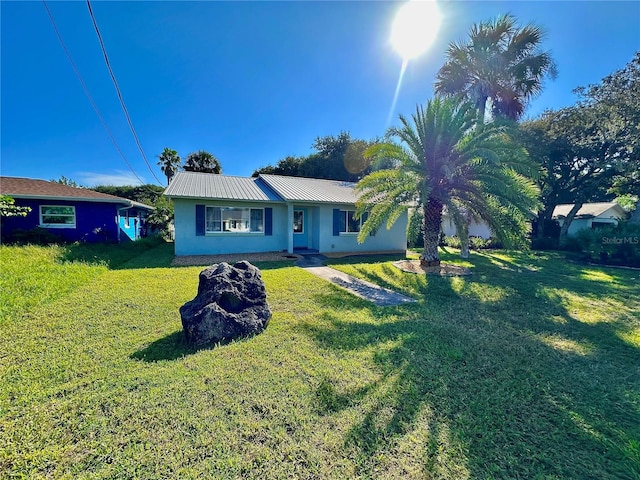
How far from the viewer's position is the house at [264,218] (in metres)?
12.1

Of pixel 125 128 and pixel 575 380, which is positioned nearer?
pixel 575 380

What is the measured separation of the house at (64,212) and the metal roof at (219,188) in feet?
14.4

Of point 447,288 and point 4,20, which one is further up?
point 4,20

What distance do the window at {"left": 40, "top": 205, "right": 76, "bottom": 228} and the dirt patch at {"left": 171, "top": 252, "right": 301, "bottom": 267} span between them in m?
7.66

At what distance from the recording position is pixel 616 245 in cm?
1380

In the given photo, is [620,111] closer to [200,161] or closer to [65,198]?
[65,198]

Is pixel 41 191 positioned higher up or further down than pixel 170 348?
higher up

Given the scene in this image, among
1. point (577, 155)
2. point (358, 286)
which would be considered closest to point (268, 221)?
point (358, 286)

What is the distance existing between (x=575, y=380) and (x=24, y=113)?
24.0 metres

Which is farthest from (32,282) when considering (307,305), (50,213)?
(50,213)

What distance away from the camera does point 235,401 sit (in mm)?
3014

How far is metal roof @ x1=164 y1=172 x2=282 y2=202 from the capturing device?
38.6ft

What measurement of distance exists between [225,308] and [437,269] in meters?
8.78

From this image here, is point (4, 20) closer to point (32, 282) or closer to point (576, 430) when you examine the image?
point (32, 282)
